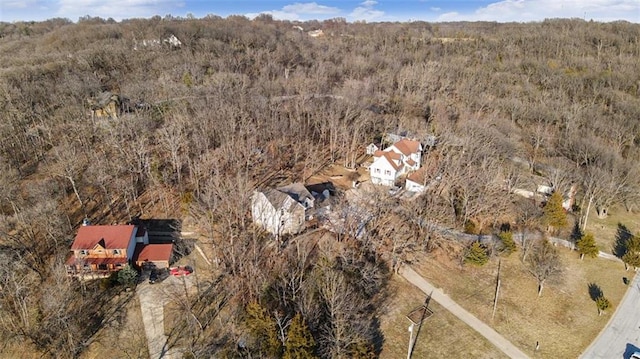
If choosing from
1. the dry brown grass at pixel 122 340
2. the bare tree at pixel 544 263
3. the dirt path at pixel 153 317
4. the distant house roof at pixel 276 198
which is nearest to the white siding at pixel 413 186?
the bare tree at pixel 544 263

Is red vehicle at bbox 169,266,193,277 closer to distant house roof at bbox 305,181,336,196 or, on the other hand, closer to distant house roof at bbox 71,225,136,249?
distant house roof at bbox 71,225,136,249

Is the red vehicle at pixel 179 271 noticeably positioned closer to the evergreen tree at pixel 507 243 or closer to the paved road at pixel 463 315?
the paved road at pixel 463 315

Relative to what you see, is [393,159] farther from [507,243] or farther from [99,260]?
[99,260]

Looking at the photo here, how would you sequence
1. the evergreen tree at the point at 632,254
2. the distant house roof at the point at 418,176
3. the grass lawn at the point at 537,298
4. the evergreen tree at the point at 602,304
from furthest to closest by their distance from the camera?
the distant house roof at the point at 418,176, the evergreen tree at the point at 632,254, the evergreen tree at the point at 602,304, the grass lawn at the point at 537,298

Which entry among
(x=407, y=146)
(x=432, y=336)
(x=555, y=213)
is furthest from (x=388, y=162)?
(x=432, y=336)

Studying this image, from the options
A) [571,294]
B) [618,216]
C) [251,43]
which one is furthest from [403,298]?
[251,43]

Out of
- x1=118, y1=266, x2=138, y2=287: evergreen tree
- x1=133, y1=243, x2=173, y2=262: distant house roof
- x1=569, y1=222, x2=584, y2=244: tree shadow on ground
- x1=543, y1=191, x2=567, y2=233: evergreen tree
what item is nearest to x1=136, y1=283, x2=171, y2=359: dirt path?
x1=118, y1=266, x2=138, y2=287: evergreen tree

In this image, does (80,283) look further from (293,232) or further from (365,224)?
(365,224)
